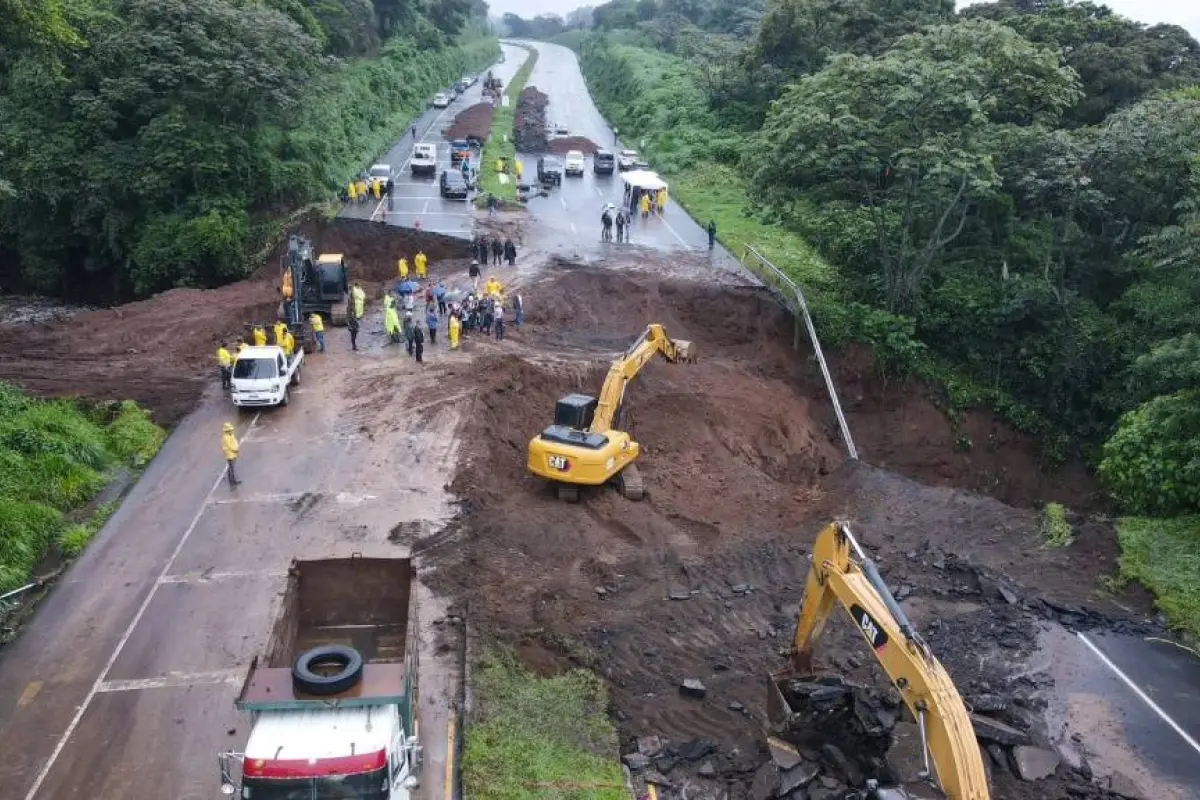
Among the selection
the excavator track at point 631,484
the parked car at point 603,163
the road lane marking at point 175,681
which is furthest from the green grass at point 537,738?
the parked car at point 603,163

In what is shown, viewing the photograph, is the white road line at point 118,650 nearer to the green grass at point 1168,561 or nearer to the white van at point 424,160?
A: the green grass at point 1168,561

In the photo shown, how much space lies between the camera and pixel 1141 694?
1585 cm

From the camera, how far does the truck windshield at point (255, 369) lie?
2630 centimetres

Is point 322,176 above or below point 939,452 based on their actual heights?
above

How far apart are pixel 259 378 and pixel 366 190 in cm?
2716

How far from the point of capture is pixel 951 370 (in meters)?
34.8

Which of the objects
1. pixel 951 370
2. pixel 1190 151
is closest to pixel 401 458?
pixel 951 370

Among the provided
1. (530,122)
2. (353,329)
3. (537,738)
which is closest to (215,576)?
(537,738)

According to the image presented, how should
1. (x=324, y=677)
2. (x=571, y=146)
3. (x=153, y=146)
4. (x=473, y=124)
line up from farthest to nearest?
(x=473, y=124), (x=571, y=146), (x=153, y=146), (x=324, y=677)

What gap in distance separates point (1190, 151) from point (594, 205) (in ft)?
101

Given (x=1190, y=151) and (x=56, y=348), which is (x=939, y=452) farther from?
(x=56, y=348)

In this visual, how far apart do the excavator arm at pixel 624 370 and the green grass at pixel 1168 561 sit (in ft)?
38.2

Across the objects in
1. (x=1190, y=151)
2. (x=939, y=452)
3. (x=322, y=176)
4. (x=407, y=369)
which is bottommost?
(x=939, y=452)

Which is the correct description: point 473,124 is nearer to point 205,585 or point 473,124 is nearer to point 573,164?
point 573,164
